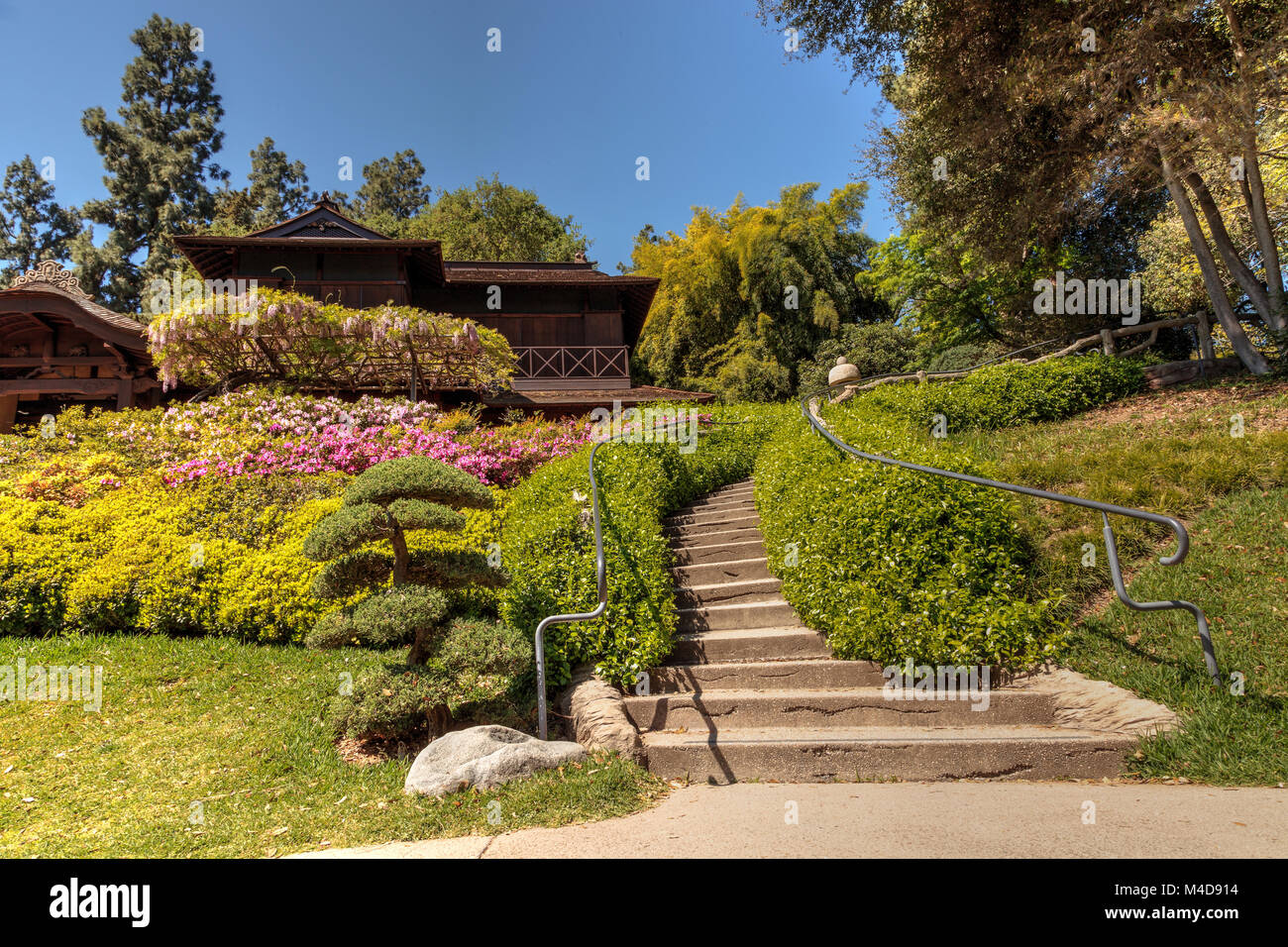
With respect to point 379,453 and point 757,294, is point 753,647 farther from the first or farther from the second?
point 757,294

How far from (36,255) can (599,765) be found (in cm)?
4828

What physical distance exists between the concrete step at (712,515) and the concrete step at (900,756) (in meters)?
4.07

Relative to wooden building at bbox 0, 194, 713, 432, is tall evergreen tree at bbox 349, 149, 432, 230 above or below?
above

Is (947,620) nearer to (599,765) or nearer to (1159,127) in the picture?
(599,765)

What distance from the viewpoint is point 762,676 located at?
506cm

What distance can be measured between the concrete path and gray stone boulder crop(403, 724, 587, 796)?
63 centimetres

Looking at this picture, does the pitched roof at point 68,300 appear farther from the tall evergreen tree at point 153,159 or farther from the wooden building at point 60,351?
the tall evergreen tree at point 153,159

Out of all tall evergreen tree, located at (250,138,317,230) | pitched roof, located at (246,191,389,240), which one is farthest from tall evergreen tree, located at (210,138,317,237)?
pitched roof, located at (246,191,389,240)

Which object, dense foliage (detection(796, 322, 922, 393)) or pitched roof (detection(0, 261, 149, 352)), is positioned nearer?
pitched roof (detection(0, 261, 149, 352))

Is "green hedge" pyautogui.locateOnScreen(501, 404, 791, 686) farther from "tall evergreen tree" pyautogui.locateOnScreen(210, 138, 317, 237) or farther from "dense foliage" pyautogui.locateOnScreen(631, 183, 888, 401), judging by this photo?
"tall evergreen tree" pyautogui.locateOnScreen(210, 138, 317, 237)

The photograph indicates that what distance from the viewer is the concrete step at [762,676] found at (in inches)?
195

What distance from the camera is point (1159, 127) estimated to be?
912 centimetres

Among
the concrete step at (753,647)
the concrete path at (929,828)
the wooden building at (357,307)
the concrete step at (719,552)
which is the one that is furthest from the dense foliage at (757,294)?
the concrete path at (929,828)

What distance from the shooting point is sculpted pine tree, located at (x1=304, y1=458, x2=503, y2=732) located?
4.48 m
